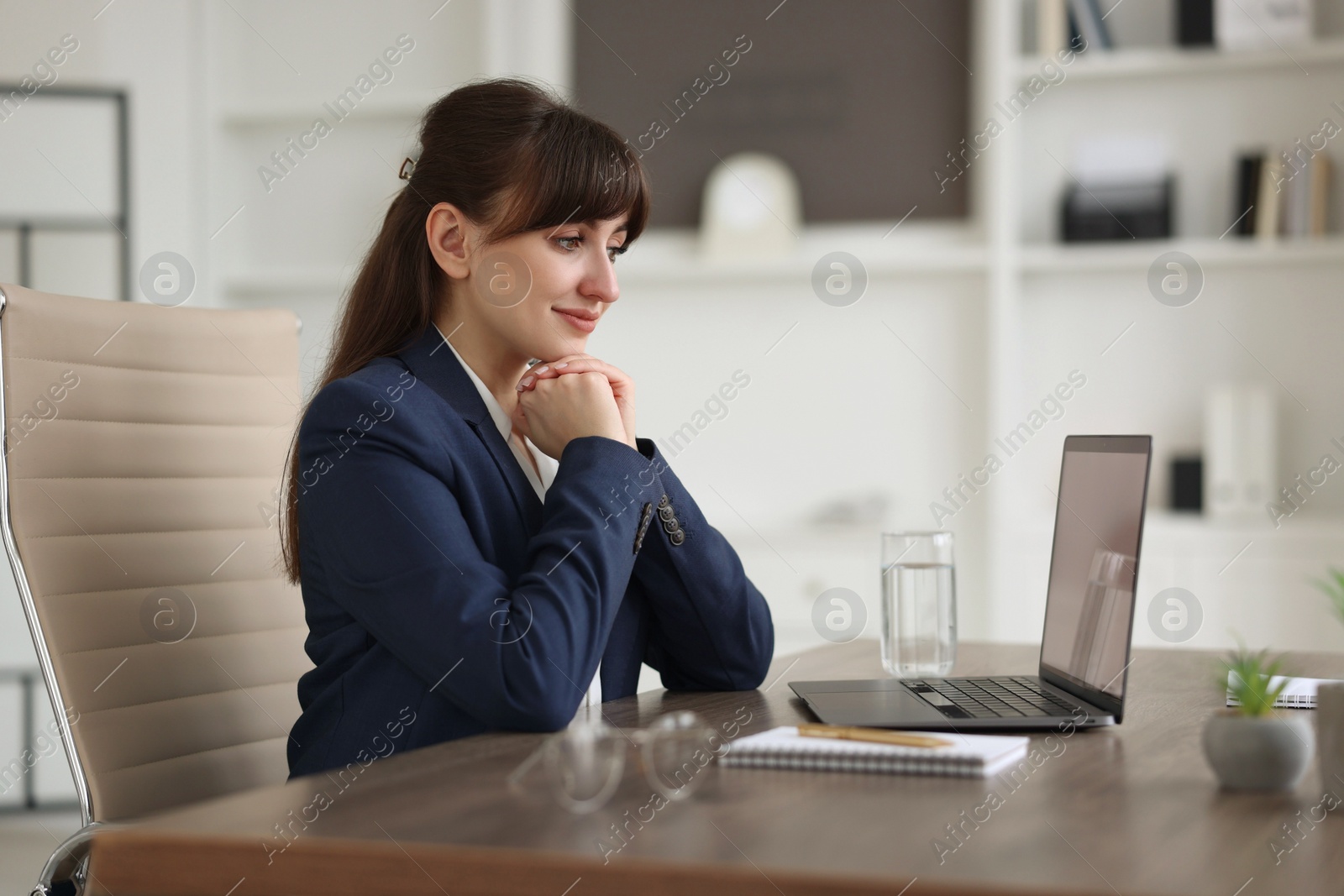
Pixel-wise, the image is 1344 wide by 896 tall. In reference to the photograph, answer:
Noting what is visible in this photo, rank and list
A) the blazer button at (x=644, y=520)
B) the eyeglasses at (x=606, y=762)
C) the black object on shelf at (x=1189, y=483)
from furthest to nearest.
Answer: the black object on shelf at (x=1189, y=483), the blazer button at (x=644, y=520), the eyeglasses at (x=606, y=762)

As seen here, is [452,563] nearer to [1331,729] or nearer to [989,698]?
[989,698]

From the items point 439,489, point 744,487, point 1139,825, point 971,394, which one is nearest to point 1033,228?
point 971,394

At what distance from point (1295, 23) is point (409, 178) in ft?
8.93

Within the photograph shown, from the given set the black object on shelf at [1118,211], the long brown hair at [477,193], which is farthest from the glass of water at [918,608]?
the black object on shelf at [1118,211]

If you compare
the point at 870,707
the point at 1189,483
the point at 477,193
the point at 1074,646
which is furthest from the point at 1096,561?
the point at 1189,483

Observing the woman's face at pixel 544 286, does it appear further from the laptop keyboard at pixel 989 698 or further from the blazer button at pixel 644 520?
the laptop keyboard at pixel 989 698

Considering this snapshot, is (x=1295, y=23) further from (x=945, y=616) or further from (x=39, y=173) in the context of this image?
(x=39, y=173)

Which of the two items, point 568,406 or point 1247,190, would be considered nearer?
point 568,406

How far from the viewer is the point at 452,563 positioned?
1.17 metres

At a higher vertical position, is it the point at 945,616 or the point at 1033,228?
the point at 1033,228

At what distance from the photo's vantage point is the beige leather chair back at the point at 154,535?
139cm

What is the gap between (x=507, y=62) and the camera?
383 centimetres

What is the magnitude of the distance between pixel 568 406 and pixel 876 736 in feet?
1.90

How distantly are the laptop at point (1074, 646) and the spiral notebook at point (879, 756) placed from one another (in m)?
0.14
